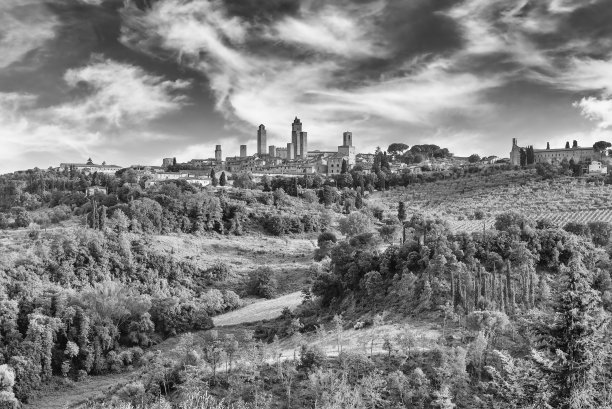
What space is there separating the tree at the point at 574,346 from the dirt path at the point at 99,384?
66.6 ft

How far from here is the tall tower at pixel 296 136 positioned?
120750 millimetres

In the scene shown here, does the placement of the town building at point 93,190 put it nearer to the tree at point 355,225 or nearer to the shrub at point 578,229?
the tree at point 355,225

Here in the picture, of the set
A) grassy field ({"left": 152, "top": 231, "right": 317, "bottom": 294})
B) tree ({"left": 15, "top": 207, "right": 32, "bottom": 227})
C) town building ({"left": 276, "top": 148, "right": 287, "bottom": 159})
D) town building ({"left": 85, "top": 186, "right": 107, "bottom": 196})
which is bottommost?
grassy field ({"left": 152, "top": 231, "right": 317, "bottom": 294})

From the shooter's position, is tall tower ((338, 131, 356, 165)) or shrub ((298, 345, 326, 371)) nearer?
shrub ((298, 345, 326, 371))

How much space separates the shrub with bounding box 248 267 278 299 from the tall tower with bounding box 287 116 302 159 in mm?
80121

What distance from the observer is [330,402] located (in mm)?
18141

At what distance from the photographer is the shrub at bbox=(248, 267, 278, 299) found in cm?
4100

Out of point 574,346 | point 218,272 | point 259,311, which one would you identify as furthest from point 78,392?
point 574,346

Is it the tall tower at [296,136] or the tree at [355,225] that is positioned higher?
the tall tower at [296,136]

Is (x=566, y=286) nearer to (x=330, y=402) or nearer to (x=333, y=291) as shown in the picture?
(x=330, y=402)

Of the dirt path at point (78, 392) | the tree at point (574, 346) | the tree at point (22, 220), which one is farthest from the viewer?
the tree at point (22, 220)

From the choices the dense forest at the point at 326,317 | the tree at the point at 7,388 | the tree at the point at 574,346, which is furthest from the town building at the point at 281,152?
the tree at the point at 574,346

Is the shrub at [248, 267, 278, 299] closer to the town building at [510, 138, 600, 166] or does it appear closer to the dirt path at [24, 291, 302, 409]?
the dirt path at [24, 291, 302, 409]

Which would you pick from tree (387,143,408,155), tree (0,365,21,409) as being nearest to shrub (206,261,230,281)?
tree (0,365,21,409)
